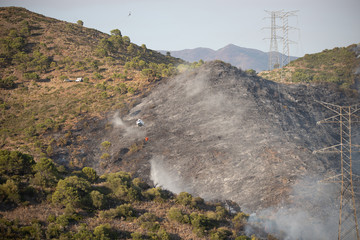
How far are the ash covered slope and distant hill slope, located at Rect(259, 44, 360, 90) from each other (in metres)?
30.2

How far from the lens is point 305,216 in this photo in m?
28.7

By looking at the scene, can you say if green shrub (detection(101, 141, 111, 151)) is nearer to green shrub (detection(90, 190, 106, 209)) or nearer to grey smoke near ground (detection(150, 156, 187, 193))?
grey smoke near ground (detection(150, 156, 187, 193))

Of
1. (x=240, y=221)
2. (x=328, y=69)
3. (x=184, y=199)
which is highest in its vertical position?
(x=328, y=69)

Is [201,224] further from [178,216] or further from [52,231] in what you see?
[52,231]

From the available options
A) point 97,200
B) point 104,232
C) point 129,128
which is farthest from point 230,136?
point 104,232

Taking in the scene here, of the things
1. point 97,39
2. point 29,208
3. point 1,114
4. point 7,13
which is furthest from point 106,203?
point 7,13

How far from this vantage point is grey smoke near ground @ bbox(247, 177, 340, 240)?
2669 cm

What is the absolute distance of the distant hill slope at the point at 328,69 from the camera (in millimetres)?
91750

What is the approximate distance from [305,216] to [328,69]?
8540 centimetres

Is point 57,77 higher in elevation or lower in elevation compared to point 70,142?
higher

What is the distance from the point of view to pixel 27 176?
27.5 m

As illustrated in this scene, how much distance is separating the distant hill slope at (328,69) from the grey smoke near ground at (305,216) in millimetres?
65572

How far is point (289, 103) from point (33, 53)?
226 ft

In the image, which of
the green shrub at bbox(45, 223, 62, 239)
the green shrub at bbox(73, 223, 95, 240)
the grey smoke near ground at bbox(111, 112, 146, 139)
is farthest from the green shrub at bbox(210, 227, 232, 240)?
the grey smoke near ground at bbox(111, 112, 146, 139)
